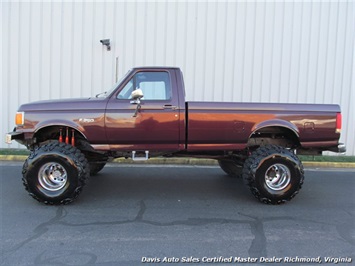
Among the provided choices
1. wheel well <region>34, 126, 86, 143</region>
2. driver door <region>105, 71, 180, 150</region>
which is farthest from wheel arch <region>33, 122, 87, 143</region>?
driver door <region>105, 71, 180, 150</region>

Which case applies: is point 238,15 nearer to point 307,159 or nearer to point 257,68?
point 257,68

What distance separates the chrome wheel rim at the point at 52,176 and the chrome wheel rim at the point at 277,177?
10.3 feet

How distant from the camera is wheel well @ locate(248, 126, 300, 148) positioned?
A: 18.6ft

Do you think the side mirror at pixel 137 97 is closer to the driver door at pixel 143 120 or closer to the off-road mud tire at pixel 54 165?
the driver door at pixel 143 120

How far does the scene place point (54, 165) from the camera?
5.06 metres

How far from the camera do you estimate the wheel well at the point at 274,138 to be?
223 inches

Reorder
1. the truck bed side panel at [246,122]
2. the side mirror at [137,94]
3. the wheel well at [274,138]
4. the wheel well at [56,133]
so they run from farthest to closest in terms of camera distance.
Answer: the wheel well at [274,138], the wheel well at [56,133], the truck bed side panel at [246,122], the side mirror at [137,94]

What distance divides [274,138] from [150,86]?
2335mm

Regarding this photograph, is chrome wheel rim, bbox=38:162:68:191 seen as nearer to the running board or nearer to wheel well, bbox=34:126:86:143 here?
wheel well, bbox=34:126:86:143

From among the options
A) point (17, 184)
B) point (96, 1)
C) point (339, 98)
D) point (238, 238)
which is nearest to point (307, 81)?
point (339, 98)

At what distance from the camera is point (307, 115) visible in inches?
211

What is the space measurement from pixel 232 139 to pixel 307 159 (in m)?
4.69

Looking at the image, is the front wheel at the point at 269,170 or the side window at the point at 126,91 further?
the side window at the point at 126,91

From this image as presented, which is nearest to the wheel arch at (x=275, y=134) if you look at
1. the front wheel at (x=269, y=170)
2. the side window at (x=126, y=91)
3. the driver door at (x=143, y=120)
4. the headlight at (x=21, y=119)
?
the front wheel at (x=269, y=170)
